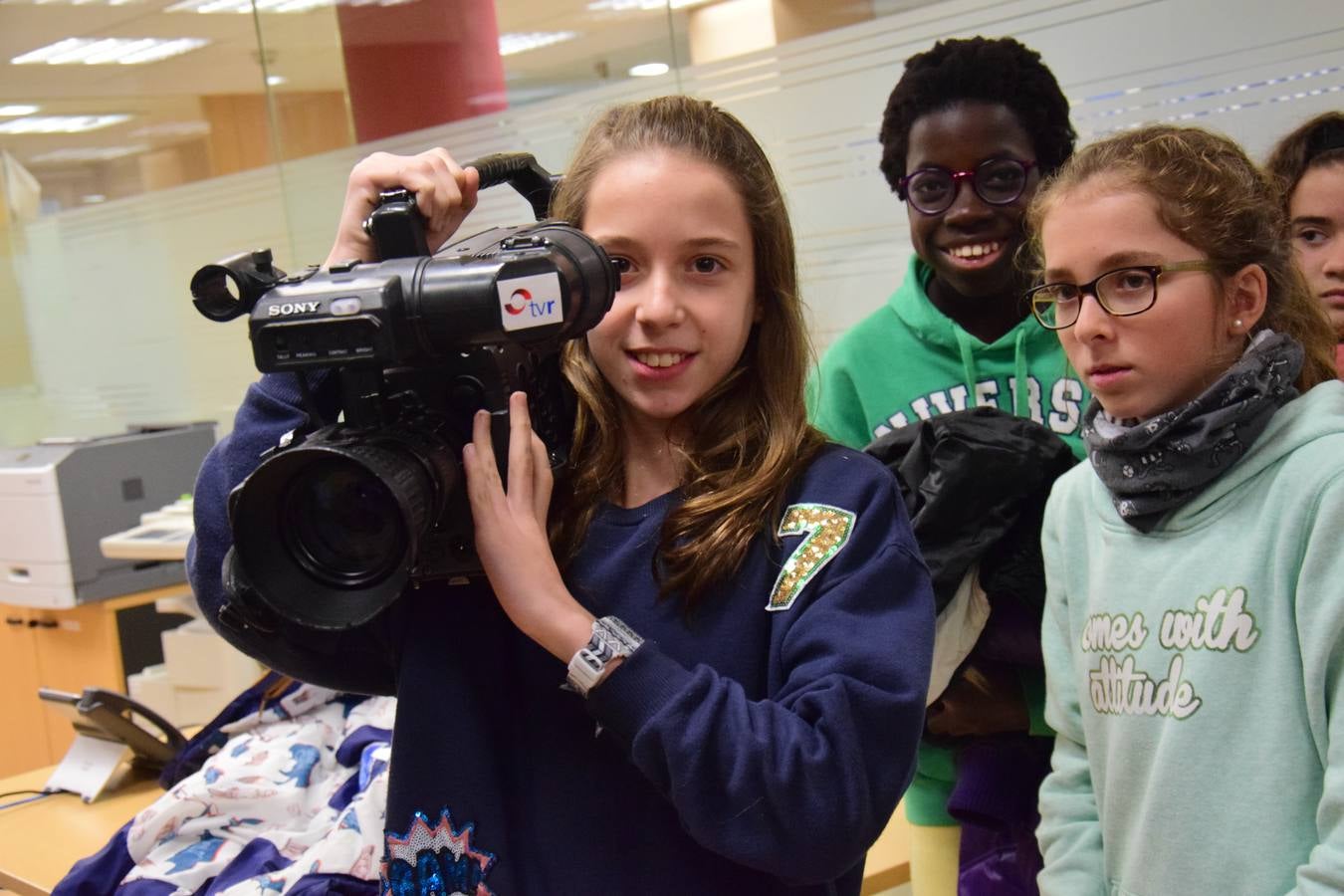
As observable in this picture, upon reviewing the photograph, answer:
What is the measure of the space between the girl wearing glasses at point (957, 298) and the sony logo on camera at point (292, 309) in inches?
32.3

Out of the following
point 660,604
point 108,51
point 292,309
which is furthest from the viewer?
point 108,51

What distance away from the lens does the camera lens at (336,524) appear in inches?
35.7

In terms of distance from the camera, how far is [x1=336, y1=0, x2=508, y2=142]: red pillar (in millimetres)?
4039

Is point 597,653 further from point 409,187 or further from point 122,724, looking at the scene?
point 122,724

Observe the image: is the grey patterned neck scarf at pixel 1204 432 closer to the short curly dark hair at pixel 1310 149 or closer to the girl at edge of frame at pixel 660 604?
the girl at edge of frame at pixel 660 604

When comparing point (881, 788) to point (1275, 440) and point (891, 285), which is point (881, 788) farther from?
point (891, 285)

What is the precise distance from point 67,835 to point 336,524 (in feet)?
4.65

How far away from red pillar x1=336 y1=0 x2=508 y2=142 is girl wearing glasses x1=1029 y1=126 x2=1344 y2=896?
9.76 feet

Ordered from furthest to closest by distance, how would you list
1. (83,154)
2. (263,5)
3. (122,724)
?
(83,154) → (263,5) → (122,724)

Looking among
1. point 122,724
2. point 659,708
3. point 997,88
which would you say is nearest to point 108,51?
point 122,724

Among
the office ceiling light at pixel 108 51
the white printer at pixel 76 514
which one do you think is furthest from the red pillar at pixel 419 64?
the white printer at pixel 76 514

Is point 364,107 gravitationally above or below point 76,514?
above

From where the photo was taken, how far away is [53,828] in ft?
6.72

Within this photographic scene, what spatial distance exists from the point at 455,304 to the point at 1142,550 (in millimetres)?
742
